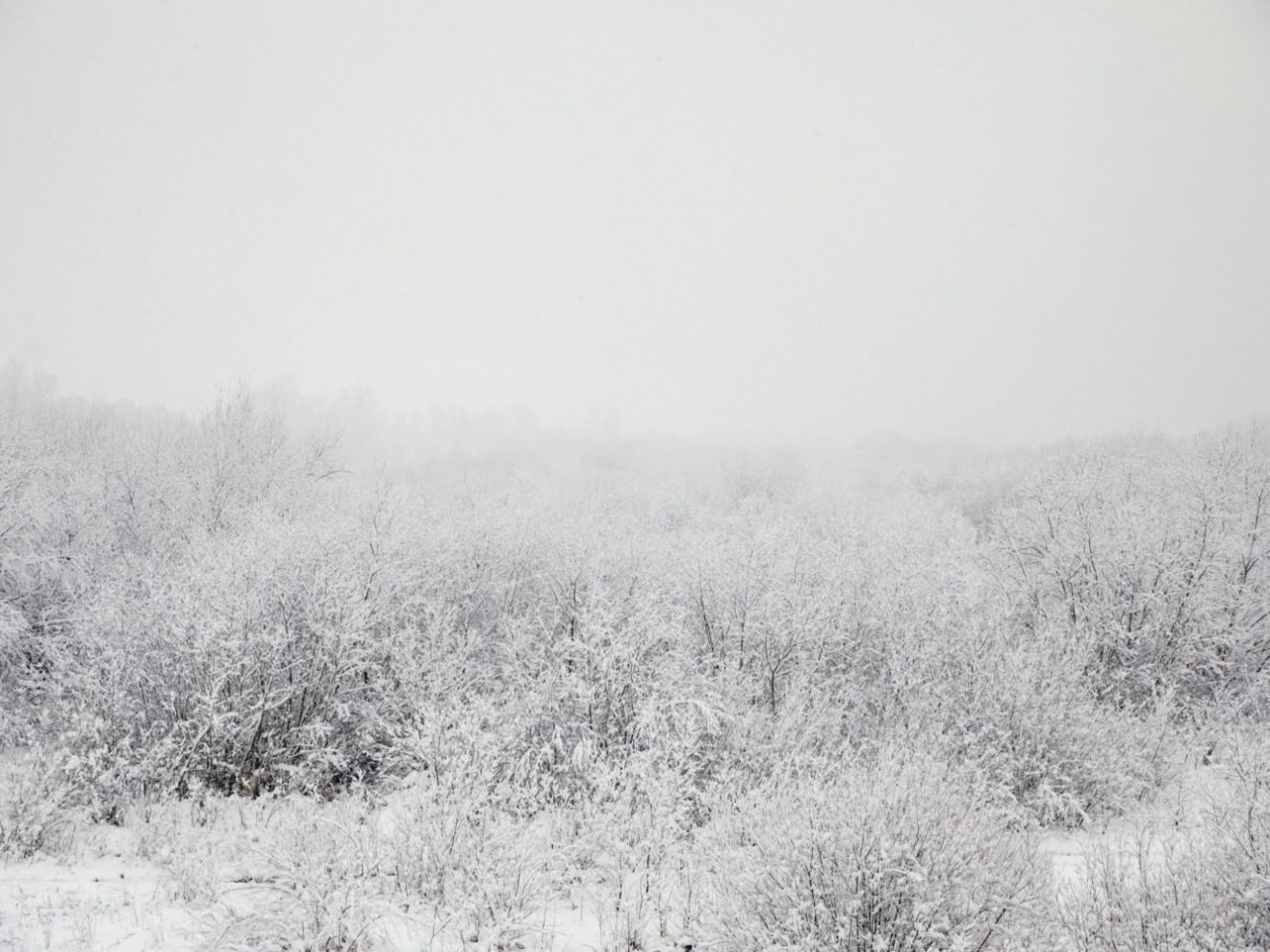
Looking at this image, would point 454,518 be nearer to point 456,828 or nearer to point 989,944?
point 456,828

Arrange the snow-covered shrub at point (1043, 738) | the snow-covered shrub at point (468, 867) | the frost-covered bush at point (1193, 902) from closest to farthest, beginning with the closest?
1. the frost-covered bush at point (1193, 902)
2. the snow-covered shrub at point (468, 867)
3. the snow-covered shrub at point (1043, 738)

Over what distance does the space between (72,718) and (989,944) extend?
508 inches

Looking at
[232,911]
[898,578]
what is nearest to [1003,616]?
[898,578]

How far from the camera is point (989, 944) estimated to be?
5152 mm

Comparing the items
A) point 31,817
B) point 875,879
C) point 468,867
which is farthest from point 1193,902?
point 31,817

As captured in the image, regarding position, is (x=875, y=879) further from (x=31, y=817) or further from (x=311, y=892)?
(x=31, y=817)

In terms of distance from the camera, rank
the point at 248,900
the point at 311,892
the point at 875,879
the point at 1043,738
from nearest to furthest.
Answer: the point at 875,879 → the point at 311,892 → the point at 248,900 → the point at 1043,738

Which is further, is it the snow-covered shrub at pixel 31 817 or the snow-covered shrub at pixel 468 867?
the snow-covered shrub at pixel 31 817

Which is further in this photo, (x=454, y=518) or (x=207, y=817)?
(x=454, y=518)

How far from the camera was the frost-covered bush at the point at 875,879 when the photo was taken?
507 centimetres

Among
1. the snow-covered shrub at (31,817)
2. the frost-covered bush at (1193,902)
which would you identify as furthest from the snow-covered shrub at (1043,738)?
the snow-covered shrub at (31,817)

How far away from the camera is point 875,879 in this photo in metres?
5.13

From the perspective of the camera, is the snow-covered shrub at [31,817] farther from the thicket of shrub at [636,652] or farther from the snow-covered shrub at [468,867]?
the snow-covered shrub at [468,867]

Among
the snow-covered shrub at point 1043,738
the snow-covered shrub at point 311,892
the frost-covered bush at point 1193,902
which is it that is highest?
the frost-covered bush at point 1193,902
